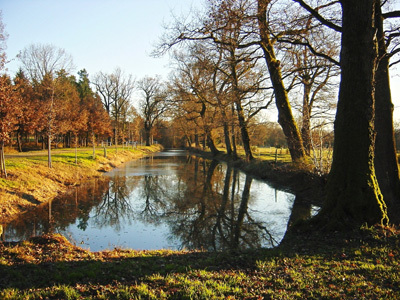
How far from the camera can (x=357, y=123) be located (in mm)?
6727

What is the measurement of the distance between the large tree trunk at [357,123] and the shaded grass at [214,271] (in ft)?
1.78

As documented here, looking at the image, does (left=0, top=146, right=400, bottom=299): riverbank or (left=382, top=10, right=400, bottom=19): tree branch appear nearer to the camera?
(left=0, top=146, right=400, bottom=299): riverbank

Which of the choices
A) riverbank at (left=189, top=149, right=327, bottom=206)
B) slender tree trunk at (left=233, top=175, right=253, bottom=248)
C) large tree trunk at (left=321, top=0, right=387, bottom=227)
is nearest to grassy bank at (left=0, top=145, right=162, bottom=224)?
slender tree trunk at (left=233, top=175, right=253, bottom=248)

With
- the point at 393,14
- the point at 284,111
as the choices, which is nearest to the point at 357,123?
the point at 393,14

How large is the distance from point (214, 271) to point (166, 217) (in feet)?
19.8

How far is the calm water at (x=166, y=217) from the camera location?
8031 mm

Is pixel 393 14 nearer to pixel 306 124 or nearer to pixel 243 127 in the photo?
pixel 306 124

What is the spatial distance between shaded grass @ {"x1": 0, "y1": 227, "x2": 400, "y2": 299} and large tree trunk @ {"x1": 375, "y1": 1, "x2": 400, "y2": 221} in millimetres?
2635

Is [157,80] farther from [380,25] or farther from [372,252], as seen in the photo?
[372,252]

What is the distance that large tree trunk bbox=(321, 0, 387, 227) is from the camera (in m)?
6.59

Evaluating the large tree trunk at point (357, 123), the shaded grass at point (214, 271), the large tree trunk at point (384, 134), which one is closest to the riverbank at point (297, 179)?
the large tree trunk at point (384, 134)

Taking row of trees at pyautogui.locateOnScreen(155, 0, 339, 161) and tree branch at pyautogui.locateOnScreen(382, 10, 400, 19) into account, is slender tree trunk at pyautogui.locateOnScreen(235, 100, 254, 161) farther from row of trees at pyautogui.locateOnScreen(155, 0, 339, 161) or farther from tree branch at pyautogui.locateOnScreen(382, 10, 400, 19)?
tree branch at pyautogui.locateOnScreen(382, 10, 400, 19)

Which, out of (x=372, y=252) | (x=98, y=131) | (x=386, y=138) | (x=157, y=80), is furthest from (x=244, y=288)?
(x=157, y=80)

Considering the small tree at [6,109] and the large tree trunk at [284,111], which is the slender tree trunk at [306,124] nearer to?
the large tree trunk at [284,111]
